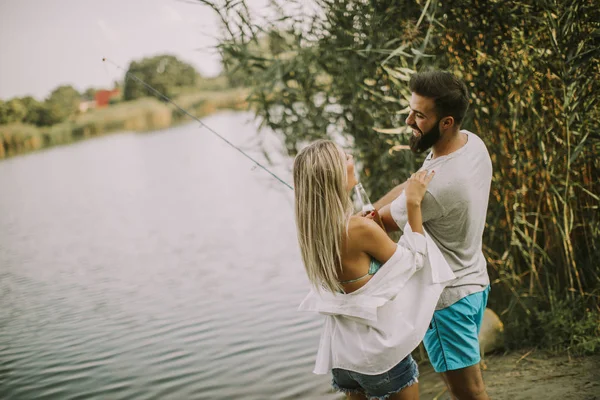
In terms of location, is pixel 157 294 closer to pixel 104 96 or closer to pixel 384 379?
pixel 384 379

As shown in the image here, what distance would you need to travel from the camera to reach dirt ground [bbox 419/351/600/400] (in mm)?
2854

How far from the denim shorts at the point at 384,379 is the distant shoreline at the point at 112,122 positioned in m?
14.1

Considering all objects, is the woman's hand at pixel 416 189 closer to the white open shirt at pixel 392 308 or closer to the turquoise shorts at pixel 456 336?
the white open shirt at pixel 392 308

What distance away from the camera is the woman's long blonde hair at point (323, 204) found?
A: 71.9 inches

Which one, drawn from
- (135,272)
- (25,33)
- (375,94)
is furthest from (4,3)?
(375,94)

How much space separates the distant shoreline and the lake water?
396cm

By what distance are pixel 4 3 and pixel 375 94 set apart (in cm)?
1404

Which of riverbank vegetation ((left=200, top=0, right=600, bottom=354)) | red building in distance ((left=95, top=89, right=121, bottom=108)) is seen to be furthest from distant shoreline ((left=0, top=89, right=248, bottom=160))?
riverbank vegetation ((left=200, top=0, right=600, bottom=354))

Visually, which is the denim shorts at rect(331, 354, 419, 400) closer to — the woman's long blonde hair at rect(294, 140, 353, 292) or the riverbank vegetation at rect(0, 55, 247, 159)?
the woman's long blonde hair at rect(294, 140, 353, 292)

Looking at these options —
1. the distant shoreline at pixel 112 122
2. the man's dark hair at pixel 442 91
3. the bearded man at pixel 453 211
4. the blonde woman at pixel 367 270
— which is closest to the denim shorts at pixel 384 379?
the blonde woman at pixel 367 270

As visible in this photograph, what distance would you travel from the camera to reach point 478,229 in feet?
6.44

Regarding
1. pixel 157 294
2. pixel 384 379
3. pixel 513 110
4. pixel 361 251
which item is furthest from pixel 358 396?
pixel 157 294

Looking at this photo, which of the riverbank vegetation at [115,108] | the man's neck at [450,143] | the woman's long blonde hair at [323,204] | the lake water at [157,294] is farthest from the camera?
the riverbank vegetation at [115,108]

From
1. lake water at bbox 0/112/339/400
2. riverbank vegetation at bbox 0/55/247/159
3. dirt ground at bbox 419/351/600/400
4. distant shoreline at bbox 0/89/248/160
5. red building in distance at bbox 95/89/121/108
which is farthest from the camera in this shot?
red building in distance at bbox 95/89/121/108
